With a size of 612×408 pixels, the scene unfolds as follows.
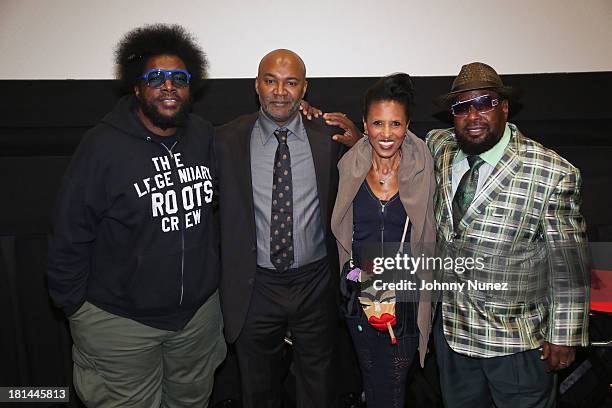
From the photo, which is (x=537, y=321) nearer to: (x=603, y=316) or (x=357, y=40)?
(x=603, y=316)

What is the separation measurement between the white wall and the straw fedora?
82 centimetres

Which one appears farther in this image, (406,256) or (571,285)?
(406,256)

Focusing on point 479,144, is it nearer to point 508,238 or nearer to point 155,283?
point 508,238

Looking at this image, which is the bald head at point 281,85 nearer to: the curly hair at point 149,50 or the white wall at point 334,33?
the curly hair at point 149,50

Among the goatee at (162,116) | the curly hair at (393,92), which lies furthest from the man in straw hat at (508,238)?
the goatee at (162,116)

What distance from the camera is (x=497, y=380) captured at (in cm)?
173

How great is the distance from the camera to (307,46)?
2506 mm

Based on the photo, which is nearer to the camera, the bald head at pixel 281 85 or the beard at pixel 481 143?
the beard at pixel 481 143

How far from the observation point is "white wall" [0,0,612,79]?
2.43 meters

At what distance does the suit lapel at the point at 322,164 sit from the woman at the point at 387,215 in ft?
0.20

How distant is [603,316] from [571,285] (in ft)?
2.22

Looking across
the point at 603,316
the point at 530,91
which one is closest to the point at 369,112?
the point at 530,91

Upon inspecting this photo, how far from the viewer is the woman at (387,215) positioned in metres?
1.77

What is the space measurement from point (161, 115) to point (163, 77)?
0.14 m
